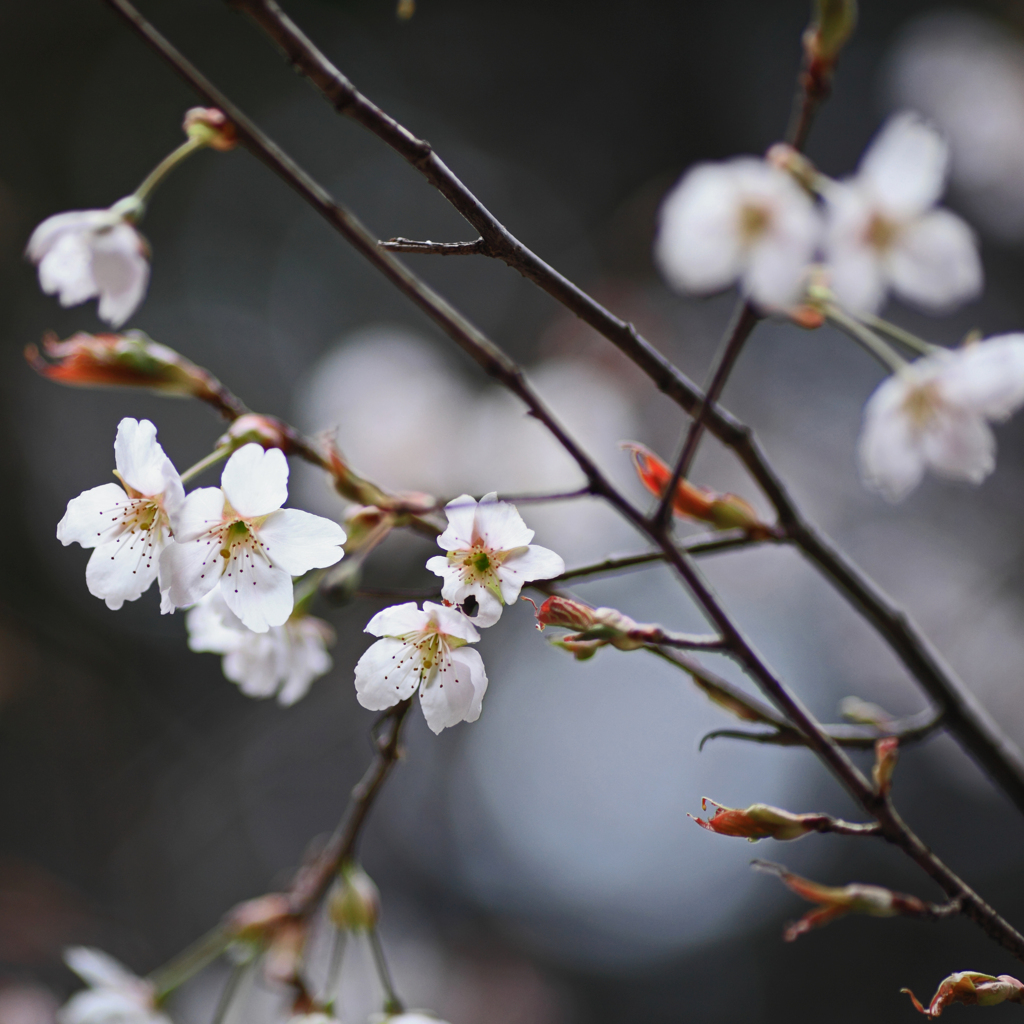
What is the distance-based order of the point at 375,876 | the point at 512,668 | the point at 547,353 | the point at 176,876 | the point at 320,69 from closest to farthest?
1. the point at 320,69
2. the point at 547,353
3. the point at 176,876
4. the point at 375,876
5. the point at 512,668

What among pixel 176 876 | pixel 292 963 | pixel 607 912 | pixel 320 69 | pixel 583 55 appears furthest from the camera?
pixel 607 912

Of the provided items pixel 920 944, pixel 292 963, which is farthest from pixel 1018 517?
pixel 292 963

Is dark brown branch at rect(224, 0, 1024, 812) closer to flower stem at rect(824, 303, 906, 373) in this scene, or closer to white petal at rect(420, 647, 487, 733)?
flower stem at rect(824, 303, 906, 373)

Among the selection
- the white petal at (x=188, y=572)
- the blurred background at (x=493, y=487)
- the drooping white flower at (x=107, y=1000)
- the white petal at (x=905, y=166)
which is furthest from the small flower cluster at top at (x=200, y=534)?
the blurred background at (x=493, y=487)

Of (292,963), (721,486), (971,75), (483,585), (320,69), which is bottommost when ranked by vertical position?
(292,963)

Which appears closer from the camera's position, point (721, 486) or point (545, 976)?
point (721, 486)

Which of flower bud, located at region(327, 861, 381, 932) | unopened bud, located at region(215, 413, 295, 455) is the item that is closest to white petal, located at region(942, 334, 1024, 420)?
→ unopened bud, located at region(215, 413, 295, 455)

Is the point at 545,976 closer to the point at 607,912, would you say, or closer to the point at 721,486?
the point at 607,912

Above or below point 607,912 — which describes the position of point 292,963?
below
